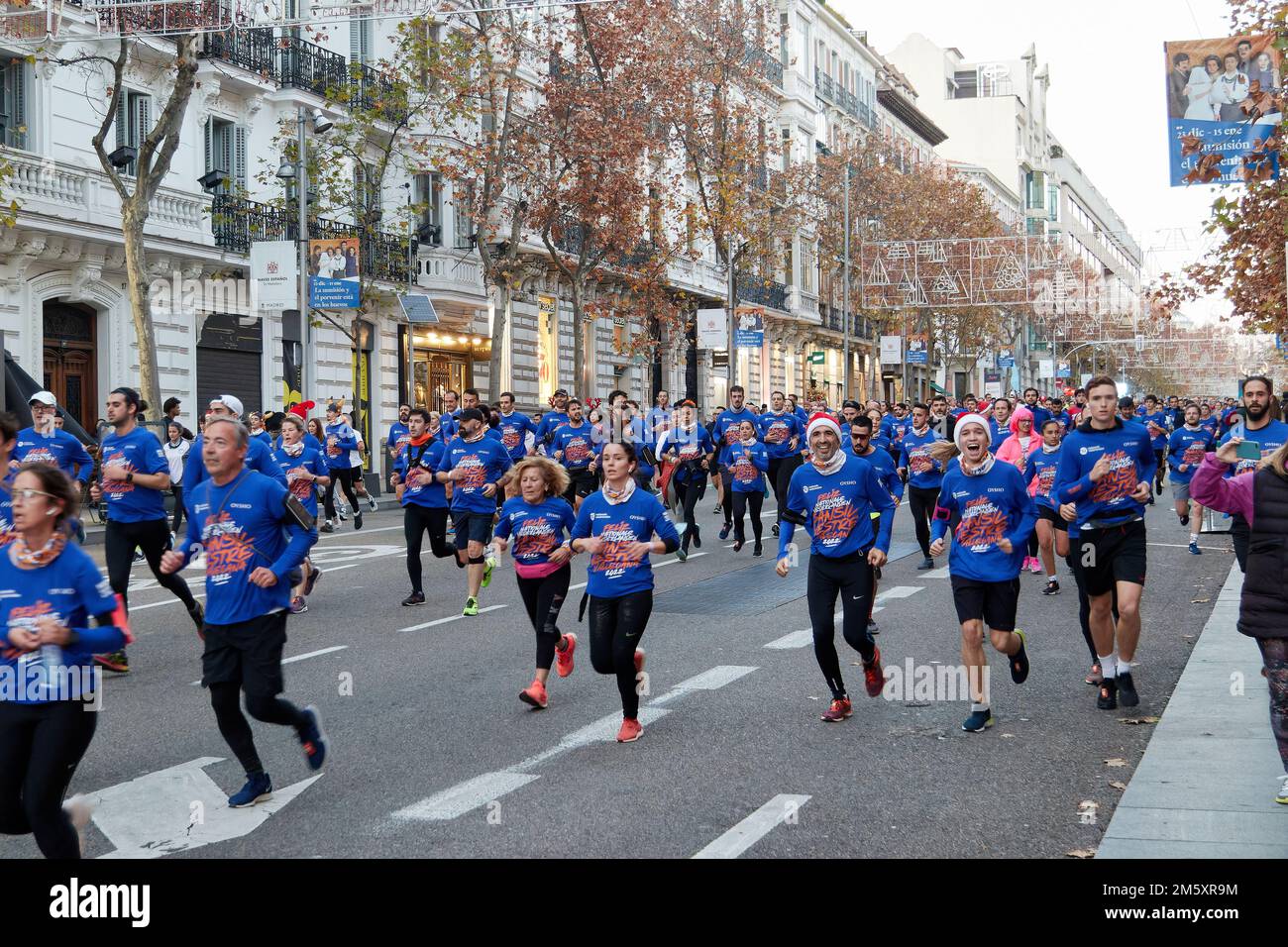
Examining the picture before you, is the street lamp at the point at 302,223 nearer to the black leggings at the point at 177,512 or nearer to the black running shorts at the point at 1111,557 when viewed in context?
the black leggings at the point at 177,512

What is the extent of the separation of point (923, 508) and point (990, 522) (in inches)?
301

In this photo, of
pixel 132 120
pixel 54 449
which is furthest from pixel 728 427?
pixel 132 120

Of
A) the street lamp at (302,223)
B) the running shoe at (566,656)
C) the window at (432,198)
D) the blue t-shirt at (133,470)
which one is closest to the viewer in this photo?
the running shoe at (566,656)

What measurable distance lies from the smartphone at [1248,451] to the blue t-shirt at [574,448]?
43.6 ft

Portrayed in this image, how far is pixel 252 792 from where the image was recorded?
598cm

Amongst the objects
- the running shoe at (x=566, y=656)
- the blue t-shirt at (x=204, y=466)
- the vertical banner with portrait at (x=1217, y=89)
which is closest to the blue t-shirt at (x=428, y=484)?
the blue t-shirt at (x=204, y=466)

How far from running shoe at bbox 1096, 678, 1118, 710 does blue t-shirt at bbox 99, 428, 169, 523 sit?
20.3 ft

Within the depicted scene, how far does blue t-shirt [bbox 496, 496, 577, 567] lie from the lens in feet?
27.7

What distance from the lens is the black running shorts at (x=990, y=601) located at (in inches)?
301

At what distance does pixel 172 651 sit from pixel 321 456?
4.93 m

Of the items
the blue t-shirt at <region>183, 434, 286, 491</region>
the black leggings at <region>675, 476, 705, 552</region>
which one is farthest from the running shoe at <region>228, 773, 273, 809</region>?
the black leggings at <region>675, 476, 705, 552</region>

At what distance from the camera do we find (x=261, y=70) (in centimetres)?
2861
